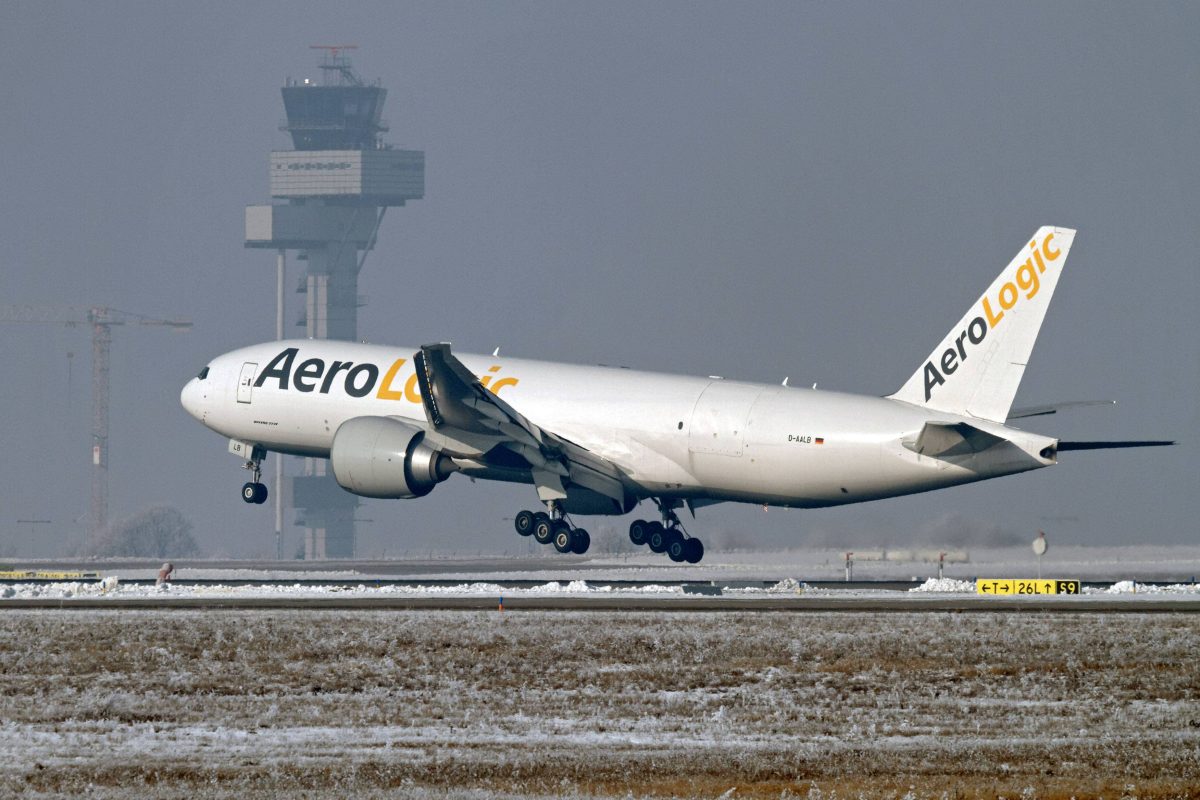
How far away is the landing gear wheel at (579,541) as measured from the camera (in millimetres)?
58188

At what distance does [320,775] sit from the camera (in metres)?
20.3

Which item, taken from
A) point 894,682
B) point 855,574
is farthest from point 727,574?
point 894,682

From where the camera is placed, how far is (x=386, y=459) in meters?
57.8

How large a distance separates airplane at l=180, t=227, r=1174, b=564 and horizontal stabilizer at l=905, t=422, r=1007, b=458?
0.04 m

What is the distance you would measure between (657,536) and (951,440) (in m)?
13.9

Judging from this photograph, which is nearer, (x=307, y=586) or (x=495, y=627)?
(x=495, y=627)

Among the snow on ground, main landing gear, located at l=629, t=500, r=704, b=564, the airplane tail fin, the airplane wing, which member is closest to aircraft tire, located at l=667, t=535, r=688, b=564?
main landing gear, located at l=629, t=500, r=704, b=564

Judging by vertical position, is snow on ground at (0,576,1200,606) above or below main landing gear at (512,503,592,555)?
below

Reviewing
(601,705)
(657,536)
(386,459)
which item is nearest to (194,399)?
(386,459)

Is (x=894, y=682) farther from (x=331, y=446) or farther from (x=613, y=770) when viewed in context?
(x=331, y=446)

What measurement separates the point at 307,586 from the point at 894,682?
93.1 ft

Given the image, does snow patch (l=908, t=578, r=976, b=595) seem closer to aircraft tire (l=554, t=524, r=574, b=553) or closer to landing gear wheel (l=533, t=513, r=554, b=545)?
aircraft tire (l=554, t=524, r=574, b=553)

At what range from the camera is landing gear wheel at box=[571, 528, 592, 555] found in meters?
58.2

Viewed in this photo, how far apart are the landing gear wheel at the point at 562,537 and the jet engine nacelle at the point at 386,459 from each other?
3981mm
